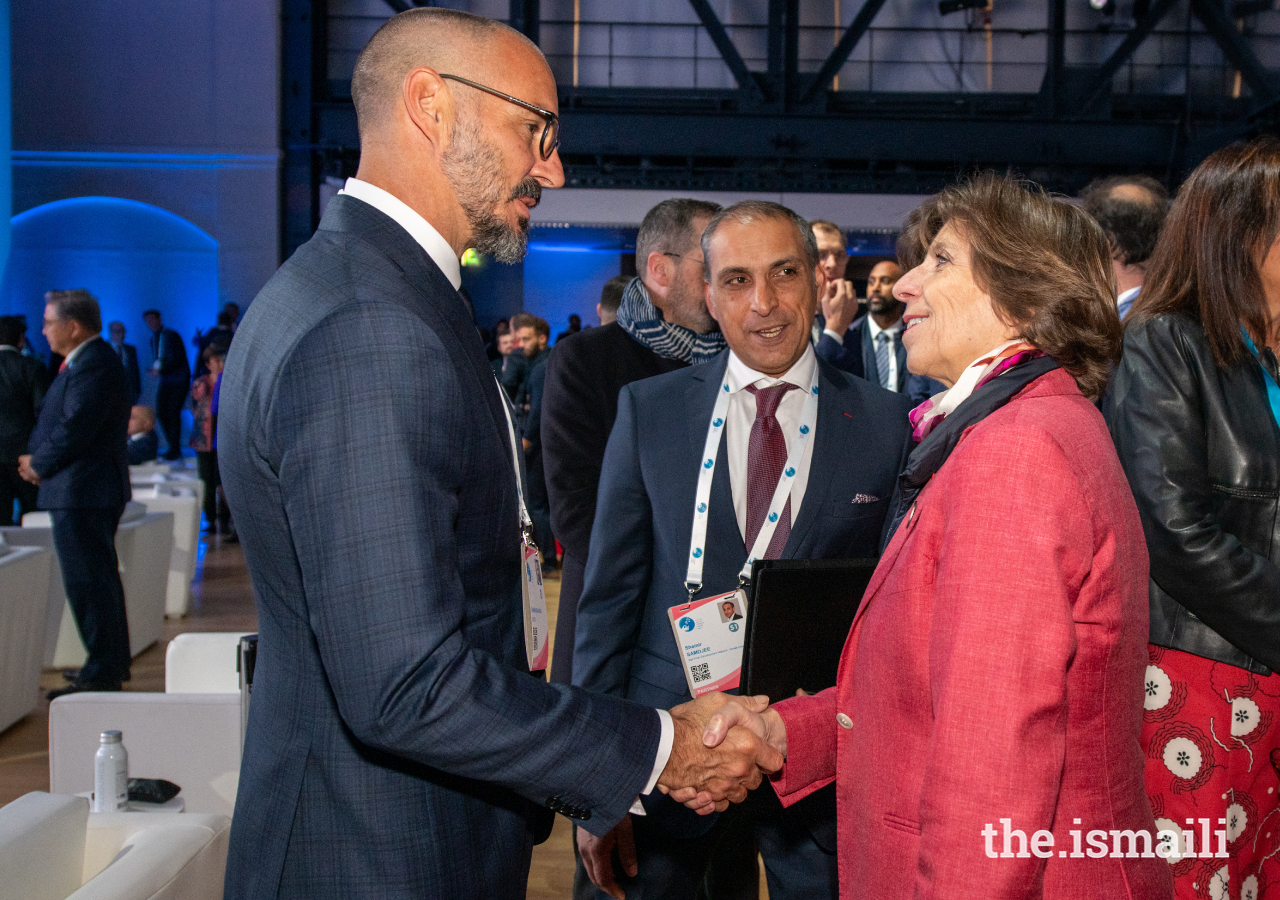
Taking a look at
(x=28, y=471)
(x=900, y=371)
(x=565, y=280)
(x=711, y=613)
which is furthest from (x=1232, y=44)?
(x=711, y=613)

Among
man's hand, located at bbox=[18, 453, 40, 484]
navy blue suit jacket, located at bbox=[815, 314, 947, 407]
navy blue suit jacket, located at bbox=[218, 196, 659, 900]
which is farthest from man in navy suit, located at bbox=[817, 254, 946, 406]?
man's hand, located at bbox=[18, 453, 40, 484]

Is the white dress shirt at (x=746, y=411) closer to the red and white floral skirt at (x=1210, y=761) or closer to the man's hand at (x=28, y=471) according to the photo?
the red and white floral skirt at (x=1210, y=761)

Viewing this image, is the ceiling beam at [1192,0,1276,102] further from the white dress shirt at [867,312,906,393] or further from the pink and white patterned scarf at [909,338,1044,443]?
the pink and white patterned scarf at [909,338,1044,443]

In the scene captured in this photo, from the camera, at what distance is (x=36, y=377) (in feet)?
20.1

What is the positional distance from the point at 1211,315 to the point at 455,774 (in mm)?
1445

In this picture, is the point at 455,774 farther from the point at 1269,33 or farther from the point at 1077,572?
the point at 1269,33

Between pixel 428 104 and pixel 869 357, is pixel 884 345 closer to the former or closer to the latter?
pixel 869 357

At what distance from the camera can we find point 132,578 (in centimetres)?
551

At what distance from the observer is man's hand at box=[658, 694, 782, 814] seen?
4.39ft

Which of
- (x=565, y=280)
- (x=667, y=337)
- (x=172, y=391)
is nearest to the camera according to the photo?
(x=667, y=337)

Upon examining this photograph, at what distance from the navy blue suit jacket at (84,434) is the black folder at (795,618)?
398 centimetres

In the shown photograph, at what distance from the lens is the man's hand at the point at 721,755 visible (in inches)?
52.7

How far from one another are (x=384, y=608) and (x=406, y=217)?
1.66 feet

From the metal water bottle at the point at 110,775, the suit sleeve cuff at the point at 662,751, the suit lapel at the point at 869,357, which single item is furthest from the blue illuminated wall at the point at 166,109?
the suit sleeve cuff at the point at 662,751
